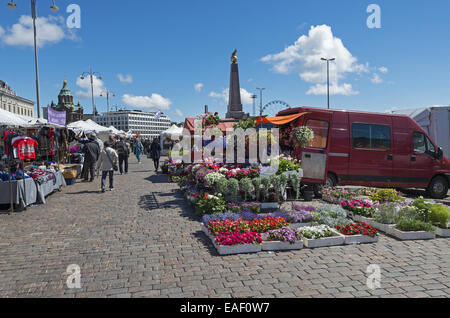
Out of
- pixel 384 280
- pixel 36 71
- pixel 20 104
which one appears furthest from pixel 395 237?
pixel 20 104

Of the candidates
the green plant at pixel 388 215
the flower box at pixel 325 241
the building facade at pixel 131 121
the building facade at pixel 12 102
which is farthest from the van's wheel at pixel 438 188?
the building facade at pixel 131 121

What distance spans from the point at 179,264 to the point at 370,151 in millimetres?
8569

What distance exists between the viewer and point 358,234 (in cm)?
611

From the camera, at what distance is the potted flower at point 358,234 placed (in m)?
6.00

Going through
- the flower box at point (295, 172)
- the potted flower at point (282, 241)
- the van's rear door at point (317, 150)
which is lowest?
the potted flower at point (282, 241)

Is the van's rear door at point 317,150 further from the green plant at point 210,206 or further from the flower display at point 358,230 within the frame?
the flower display at point 358,230

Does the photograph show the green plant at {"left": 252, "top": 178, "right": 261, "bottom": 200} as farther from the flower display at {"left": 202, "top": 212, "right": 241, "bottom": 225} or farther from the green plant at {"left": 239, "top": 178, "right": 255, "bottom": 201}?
the flower display at {"left": 202, "top": 212, "right": 241, "bottom": 225}

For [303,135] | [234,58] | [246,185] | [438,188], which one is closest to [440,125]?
[438,188]

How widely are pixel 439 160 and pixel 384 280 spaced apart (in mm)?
9019

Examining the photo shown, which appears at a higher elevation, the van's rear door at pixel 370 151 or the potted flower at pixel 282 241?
the van's rear door at pixel 370 151

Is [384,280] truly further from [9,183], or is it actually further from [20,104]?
[20,104]

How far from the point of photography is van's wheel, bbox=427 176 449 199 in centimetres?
1141

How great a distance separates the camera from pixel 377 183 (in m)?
11.1

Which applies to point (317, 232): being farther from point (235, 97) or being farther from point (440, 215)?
point (235, 97)
